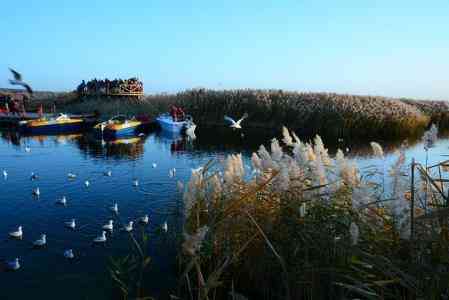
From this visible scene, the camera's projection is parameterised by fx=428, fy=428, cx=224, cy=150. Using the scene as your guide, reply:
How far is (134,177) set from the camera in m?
19.4

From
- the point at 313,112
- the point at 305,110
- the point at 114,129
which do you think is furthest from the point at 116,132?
the point at 313,112

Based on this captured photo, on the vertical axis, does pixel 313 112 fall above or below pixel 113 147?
above

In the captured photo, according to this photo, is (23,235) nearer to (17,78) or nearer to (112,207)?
(112,207)

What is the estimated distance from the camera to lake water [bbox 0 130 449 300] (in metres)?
8.81

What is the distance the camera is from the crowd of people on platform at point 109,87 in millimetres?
68375

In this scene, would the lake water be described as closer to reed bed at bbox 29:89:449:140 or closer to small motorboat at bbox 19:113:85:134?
reed bed at bbox 29:89:449:140

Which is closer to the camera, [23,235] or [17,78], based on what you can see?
[17,78]

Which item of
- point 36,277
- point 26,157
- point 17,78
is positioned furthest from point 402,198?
point 26,157

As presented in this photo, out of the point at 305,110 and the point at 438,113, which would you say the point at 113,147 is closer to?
the point at 305,110

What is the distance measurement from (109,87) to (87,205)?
57722 millimetres

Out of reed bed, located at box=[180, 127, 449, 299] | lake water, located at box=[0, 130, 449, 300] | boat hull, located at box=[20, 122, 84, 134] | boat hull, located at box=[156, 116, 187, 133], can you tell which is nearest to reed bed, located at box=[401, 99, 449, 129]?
lake water, located at box=[0, 130, 449, 300]

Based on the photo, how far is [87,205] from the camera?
1466cm

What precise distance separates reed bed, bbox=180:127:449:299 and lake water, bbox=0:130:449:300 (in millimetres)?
1105

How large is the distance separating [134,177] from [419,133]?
29.1 metres
